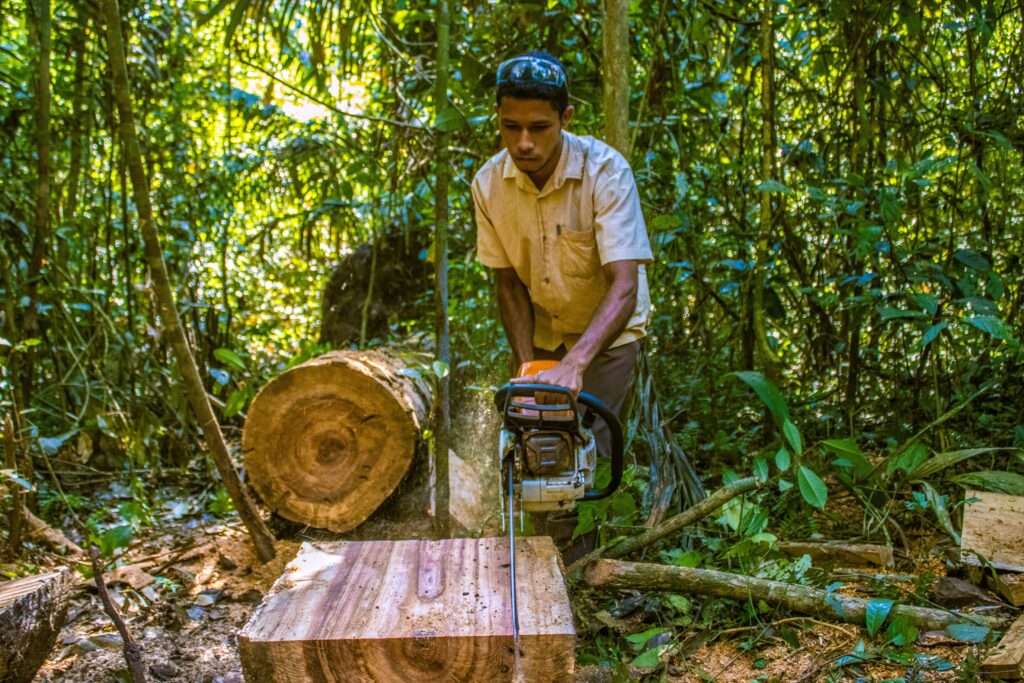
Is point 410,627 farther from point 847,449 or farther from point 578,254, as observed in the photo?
point 847,449

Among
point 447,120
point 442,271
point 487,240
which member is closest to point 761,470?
point 487,240

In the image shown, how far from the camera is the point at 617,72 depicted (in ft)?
11.3

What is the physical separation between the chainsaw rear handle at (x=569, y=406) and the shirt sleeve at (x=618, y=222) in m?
0.58

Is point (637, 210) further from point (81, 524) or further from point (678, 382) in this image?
point (81, 524)

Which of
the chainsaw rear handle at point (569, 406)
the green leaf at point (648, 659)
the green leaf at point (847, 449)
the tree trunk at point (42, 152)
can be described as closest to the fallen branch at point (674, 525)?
the green leaf at point (847, 449)

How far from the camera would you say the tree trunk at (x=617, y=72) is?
3412 mm

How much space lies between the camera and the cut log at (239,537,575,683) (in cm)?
188


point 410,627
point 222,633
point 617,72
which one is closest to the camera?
point 410,627

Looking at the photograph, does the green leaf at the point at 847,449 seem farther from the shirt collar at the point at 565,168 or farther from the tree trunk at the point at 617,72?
the tree trunk at the point at 617,72

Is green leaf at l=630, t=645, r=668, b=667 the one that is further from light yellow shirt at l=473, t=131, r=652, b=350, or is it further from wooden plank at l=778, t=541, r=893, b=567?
light yellow shirt at l=473, t=131, r=652, b=350

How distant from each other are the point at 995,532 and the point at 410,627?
2.07 m

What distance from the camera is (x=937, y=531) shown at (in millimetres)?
3180

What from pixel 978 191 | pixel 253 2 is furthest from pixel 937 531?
pixel 253 2

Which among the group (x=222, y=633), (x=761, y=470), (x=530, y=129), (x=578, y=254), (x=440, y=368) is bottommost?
(x=222, y=633)
